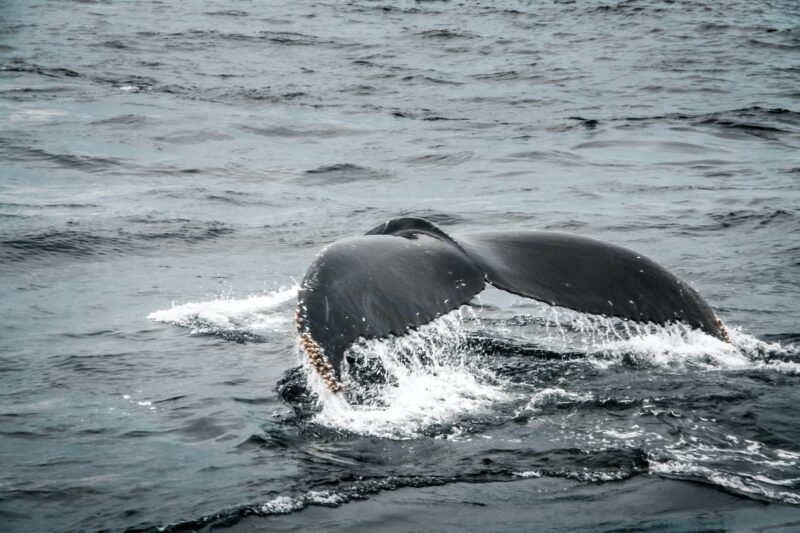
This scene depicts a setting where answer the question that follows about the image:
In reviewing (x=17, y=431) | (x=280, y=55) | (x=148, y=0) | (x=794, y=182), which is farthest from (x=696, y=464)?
(x=148, y=0)

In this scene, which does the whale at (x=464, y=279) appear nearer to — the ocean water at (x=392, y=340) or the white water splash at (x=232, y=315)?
the ocean water at (x=392, y=340)

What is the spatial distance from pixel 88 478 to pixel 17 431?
80 centimetres

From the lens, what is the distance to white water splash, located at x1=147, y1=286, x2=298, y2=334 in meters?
7.01

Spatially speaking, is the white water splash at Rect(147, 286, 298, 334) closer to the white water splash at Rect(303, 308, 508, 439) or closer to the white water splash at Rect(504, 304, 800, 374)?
the white water splash at Rect(303, 308, 508, 439)

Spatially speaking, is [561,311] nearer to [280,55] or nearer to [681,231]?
[681,231]

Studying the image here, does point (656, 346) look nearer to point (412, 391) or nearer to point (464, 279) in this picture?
point (412, 391)

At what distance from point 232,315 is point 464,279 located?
9.92 feet

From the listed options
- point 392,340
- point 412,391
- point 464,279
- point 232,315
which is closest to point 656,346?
point 412,391

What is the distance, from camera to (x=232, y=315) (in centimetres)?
729

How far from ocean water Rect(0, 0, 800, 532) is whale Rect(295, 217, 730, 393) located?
1.17ft

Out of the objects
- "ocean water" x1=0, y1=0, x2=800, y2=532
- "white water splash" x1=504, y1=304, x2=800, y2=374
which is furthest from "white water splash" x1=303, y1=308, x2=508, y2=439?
"white water splash" x1=504, y1=304, x2=800, y2=374

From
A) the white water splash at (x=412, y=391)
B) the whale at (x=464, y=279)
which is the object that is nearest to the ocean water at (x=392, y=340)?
the white water splash at (x=412, y=391)

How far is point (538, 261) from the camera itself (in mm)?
4867

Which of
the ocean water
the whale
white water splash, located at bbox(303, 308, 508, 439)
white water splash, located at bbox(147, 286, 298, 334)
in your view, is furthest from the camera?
white water splash, located at bbox(147, 286, 298, 334)
